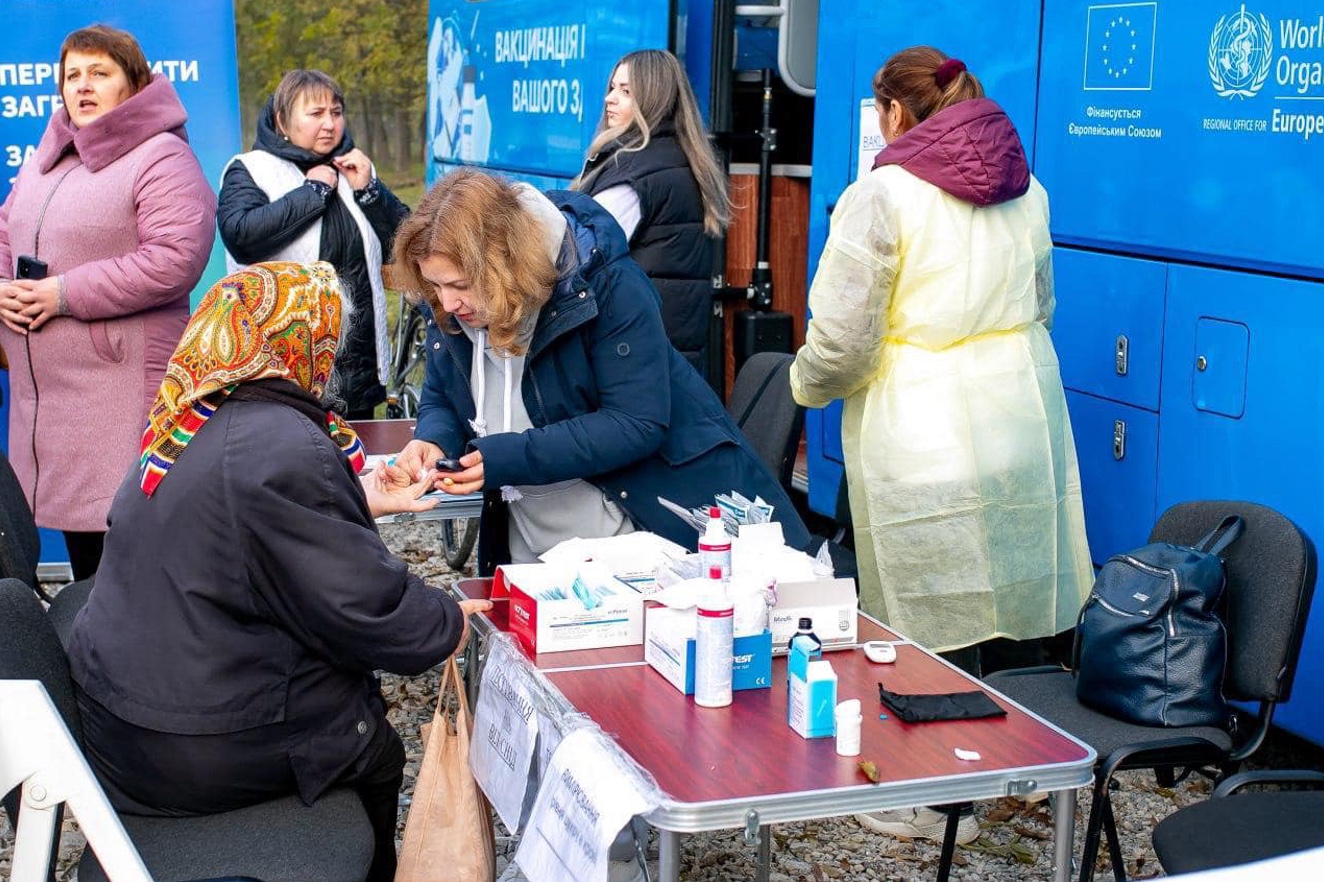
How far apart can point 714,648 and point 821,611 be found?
35 centimetres

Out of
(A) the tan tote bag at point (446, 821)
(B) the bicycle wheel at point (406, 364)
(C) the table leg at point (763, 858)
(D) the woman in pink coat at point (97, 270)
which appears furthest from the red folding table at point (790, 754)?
(B) the bicycle wheel at point (406, 364)

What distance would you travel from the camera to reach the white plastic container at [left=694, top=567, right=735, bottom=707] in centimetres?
242

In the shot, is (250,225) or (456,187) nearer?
(456,187)

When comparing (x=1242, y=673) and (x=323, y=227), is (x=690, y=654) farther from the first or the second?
(x=323, y=227)

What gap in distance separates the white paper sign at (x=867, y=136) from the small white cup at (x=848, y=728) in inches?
122

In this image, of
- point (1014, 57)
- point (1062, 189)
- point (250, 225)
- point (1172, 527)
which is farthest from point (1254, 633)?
point (250, 225)

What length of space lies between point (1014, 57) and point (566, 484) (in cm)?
196

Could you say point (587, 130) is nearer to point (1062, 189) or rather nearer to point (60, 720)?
point (1062, 189)

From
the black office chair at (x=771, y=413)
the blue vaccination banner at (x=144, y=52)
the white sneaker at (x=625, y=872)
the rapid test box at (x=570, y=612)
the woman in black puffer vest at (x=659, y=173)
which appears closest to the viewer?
the rapid test box at (x=570, y=612)

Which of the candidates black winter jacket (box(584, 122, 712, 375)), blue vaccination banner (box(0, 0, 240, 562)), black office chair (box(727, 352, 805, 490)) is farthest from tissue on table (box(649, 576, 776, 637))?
blue vaccination banner (box(0, 0, 240, 562))

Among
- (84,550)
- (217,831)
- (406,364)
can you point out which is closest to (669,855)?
(217,831)

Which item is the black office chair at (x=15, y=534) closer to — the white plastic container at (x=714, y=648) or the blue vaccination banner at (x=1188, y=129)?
the white plastic container at (x=714, y=648)

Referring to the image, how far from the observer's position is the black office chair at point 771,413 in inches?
163

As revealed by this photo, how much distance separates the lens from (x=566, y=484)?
339cm
